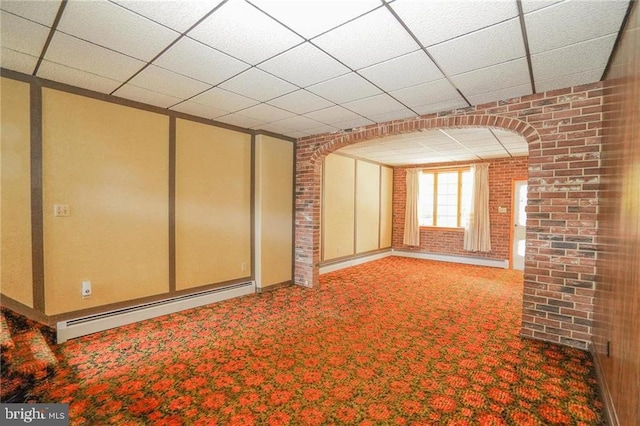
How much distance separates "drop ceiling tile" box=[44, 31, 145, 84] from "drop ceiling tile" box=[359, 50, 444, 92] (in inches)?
79.8

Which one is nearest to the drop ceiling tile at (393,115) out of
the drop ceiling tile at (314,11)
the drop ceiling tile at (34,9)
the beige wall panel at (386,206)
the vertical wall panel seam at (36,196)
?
the drop ceiling tile at (314,11)

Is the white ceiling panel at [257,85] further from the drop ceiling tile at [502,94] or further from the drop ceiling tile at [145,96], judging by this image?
the drop ceiling tile at [502,94]

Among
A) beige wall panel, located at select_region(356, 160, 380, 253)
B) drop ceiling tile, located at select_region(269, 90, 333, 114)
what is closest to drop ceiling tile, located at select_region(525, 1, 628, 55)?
drop ceiling tile, located at select_region(269, 90, 333, 114)

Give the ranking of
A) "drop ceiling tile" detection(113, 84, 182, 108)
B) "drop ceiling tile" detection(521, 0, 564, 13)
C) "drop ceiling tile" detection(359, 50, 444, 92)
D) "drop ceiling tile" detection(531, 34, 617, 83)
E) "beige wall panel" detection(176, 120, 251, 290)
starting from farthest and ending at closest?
"beige wall panel" detection(176, 120, 251, 290) < "drop ceiling tile" detection(113, 84, 182, 108) < "drop ceiling tile" detection(359, 50, 444, 92) < "drop ceiling tile" detection(531, 34, 617, 83) < "drop ceiling tile" detection(521, 0, 564, 13)

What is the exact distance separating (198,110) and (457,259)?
6.72 metres

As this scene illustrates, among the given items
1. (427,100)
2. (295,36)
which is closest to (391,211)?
(427,100)

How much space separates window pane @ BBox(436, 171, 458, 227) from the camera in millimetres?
7539

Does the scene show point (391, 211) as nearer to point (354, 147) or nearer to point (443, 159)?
point (443, 159)

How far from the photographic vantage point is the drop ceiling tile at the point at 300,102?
3.10 metres

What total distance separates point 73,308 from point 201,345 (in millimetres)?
1432

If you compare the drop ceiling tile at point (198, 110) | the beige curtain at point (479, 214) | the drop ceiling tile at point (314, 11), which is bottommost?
the beige curtain at point (479, 214)

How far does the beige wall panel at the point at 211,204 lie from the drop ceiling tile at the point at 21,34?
159 centimetres

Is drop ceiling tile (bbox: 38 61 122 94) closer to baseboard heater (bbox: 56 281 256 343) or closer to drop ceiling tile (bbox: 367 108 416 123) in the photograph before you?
baseboard heater (bbox: 56 281 256 343)

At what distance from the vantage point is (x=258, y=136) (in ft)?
15.0
